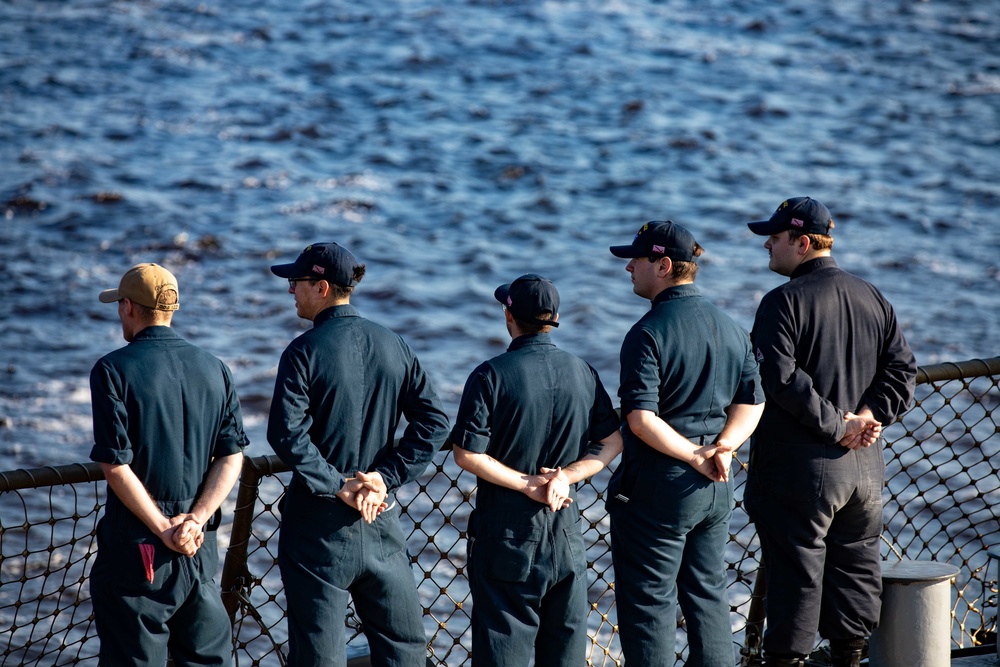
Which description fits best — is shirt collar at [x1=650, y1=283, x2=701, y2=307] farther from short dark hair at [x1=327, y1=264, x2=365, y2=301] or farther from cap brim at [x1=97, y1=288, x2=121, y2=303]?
cap brim at [x1=97, y1=288, x2=121, y2=303]

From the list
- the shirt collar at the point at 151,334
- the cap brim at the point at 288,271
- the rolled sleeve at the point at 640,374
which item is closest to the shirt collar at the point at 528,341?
the rolled sleeve at the point at 640,374

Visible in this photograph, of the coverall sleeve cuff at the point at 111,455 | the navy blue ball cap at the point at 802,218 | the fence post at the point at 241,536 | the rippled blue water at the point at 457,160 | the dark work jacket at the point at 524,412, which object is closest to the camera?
the coverall sleeve cuff at the point at 111,455

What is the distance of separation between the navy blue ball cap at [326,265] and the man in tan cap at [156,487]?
431mm

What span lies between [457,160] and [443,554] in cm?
1454

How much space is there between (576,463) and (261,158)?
1521cm

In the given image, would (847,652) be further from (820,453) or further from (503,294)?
(503,294)

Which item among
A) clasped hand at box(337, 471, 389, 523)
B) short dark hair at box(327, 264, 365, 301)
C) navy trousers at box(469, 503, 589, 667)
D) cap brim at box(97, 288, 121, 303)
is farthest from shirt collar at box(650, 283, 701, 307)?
cap brim at box(97, 288, 121, 303)

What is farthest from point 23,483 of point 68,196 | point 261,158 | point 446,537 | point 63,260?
point 261,158

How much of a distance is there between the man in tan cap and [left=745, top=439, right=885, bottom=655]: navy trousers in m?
1.98

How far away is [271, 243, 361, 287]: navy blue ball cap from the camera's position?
13.7ft

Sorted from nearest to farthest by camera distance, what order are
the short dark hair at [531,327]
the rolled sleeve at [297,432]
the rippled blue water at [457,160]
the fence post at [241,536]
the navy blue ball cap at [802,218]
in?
the rolled sleeve at [297,432] → the short dark hair at [531,327] → the fence post at [241,536] → the navy blue ball cap at [802,218] → the rippled blue water at [457,160]

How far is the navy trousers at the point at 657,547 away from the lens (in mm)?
4262

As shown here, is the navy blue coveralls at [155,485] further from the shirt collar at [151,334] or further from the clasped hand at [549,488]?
the clasped hand at [549,488]

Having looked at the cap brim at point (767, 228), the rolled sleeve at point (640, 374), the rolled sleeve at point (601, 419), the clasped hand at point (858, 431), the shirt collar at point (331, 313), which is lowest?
the clasped hand at point (858, 431)
